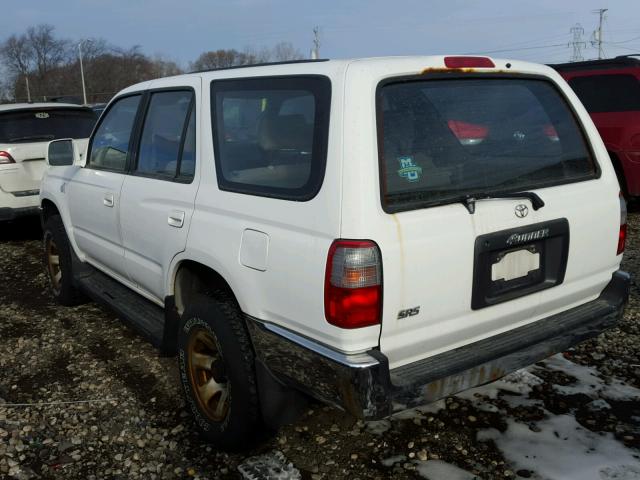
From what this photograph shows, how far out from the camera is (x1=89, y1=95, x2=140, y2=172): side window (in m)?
3.86

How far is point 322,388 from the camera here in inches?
91.1

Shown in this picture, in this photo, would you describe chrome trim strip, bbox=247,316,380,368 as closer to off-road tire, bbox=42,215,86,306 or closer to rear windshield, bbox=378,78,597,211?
rear windshield, bbox=378,78,597,211

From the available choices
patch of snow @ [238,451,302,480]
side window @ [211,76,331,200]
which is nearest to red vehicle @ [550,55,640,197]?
side window @ [211,76,331,200]

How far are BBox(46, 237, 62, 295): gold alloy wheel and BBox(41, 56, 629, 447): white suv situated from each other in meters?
2.13

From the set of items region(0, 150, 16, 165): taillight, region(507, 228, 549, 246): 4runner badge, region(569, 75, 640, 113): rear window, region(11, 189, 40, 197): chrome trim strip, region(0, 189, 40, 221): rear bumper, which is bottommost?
region(0, 189, 40, 221): rear bumper

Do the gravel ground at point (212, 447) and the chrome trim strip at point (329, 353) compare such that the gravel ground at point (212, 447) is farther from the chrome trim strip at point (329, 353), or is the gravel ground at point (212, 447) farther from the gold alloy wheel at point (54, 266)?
the gold alloy wheel at point (54, 266)

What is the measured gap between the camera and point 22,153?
7148 millimetres

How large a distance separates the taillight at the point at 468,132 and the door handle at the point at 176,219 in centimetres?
138

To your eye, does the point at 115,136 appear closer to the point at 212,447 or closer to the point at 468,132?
the point at 212,447

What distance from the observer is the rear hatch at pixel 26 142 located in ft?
23.4

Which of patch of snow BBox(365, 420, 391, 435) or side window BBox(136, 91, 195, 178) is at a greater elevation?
side window BBox(136, 91, 195, 178)

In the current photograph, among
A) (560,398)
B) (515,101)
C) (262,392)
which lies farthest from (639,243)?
(262,392)

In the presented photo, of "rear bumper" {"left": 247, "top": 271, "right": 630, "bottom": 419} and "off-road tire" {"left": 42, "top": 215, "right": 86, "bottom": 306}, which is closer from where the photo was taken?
"rear bumper" {"left": 247, "top": 271, "right": 630, "bottom": 419}

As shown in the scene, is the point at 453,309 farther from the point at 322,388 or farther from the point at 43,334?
the point at 43,334
